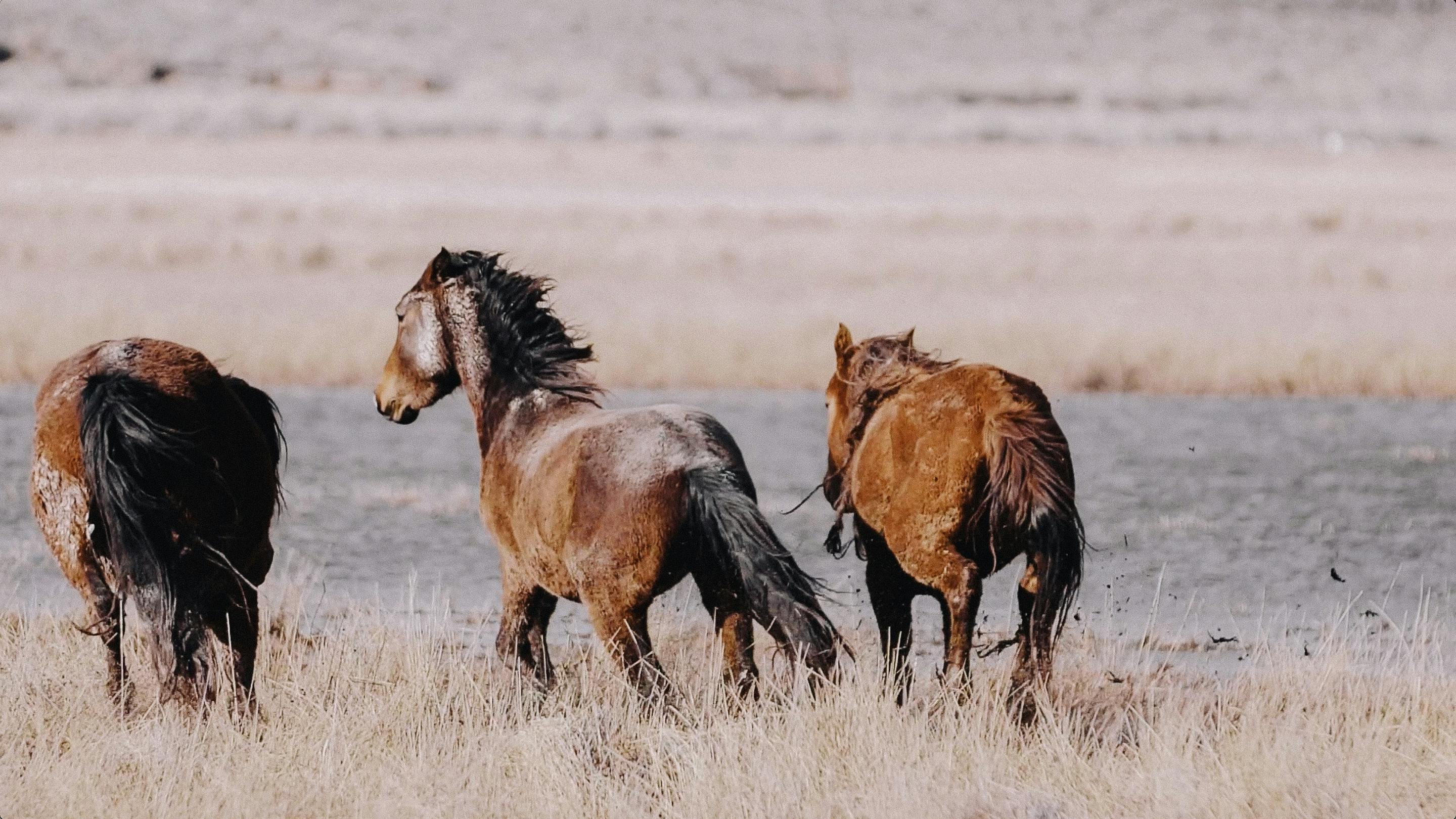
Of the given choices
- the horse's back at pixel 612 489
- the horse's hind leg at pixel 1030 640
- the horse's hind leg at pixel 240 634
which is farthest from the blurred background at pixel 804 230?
the horse's hind leg at pixel 1030 640

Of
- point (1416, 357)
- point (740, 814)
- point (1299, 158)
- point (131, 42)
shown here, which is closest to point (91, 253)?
point (1416, 357)

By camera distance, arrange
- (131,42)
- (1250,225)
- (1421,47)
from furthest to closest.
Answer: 1. (1421,47)
2. (131,42)
3. (1250,225)

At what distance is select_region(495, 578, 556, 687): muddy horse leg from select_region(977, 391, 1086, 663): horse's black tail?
1502 mm

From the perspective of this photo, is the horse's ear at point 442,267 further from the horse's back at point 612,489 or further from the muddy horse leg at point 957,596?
the muddy horse leg at point 957,596

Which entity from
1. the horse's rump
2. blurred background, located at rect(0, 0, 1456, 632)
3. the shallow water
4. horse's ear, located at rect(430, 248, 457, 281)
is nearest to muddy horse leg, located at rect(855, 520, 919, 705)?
the shallow water

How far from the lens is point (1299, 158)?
49.8 meters

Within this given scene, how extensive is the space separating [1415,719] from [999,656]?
212 cm

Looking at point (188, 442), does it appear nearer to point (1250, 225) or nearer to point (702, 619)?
point (702, 619)

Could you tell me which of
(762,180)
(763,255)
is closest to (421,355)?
(763,255)

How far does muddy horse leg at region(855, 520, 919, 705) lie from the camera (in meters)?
5.96

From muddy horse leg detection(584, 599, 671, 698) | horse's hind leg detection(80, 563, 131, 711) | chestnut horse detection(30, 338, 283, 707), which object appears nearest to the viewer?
muddy horse leg detection(584, 599, 671, 698)

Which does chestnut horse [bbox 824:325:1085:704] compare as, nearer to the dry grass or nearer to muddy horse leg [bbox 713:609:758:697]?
the dry grass

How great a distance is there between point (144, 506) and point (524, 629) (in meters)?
1.28

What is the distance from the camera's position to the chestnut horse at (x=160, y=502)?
5523 mm
